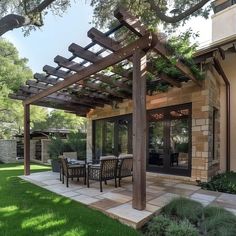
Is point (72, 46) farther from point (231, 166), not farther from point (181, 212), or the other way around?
point (231, 166)

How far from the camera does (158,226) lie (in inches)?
143

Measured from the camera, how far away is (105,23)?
5797mm

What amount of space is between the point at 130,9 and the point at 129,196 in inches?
177

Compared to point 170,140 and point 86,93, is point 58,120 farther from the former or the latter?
point 170,140

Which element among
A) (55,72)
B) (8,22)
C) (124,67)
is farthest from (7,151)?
(8,22)

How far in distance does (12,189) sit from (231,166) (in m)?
7.13

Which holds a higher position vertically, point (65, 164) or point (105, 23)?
point (105, 23)

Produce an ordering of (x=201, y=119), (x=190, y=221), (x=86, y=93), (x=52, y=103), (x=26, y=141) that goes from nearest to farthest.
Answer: (x=190, y=221), (x=201, y=119), (x=86, y=93), (x=26, y=141), (x=52, y=103)

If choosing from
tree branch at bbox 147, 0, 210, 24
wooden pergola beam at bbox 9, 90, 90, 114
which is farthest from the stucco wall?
wooden pergola beam at bbox 9, 90, 90, 114

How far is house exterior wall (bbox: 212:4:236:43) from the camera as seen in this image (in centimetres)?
852

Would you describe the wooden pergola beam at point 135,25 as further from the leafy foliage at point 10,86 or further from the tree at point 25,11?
the leafy foliage at point 10,86

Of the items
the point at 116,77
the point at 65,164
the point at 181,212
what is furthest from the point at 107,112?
the point at 181,212

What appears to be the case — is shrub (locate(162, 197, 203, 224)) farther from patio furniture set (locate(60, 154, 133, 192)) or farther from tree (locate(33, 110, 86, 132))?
tree (locate(33, 110, 86, 132))

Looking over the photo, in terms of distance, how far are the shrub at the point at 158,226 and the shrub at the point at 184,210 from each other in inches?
14.3
